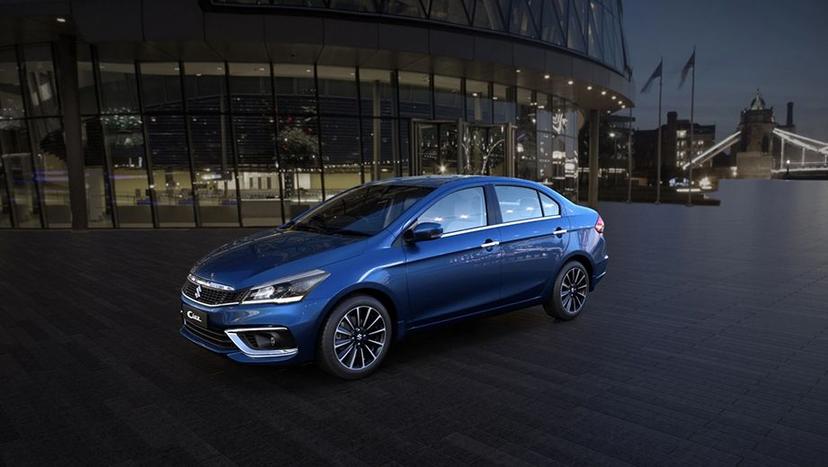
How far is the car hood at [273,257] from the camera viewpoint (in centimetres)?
443

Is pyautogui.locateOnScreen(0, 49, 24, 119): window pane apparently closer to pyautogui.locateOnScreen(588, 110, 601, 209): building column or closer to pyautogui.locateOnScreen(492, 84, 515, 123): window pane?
pyautogui.locateOnScreen(492, 84, 515, 123): window pane

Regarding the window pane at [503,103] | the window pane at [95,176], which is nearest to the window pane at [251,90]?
the window pane at [95,176]

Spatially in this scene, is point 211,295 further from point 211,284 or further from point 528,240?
point 528,240

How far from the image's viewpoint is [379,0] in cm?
1661

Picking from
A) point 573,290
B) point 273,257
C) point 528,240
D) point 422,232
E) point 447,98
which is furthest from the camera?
point 447,98

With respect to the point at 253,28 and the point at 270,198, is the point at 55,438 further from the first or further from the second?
the point at 270,198

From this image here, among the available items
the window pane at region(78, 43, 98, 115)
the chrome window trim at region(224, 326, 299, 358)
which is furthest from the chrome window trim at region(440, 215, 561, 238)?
the window pane at region(78, 43, 98, 115)

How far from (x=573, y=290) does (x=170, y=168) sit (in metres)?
15.6

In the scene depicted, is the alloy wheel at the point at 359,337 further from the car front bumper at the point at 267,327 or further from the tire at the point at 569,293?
the tire at the point at 569,293

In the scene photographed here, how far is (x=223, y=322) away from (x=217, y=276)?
41 cm

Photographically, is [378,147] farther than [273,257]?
Yes

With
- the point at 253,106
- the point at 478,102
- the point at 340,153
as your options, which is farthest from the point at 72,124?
the point at 478,102

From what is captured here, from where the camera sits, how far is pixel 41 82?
17844 millimetres

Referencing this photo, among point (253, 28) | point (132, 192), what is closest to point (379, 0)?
point (253, 28)
